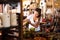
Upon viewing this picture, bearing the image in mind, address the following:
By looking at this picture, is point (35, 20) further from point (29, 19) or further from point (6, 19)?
point (6, 19)

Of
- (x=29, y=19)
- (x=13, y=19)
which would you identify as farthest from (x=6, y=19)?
(x=29, y=19)

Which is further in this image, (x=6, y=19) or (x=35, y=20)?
(x=35, y=20)

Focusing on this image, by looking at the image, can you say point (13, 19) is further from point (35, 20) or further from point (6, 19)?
point (35, 20)

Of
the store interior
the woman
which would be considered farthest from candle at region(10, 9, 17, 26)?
the woman

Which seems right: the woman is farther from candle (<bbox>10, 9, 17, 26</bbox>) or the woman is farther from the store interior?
candle (<bbox>10, 9, 17, 26</bbox>)

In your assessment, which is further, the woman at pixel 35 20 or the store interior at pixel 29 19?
the woman at pixel 35 20

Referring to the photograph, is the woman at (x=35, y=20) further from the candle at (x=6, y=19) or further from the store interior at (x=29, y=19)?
the candle at (x=6, y=19)

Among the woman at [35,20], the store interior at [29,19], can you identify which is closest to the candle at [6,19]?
the store interior at [29,19]

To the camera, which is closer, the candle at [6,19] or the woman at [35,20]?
the candle at [6,19]

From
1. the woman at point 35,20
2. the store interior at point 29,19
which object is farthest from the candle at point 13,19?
the woman at point 35,20

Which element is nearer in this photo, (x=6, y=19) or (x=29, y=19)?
(x=6, y=19)

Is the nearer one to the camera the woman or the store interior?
the store interior

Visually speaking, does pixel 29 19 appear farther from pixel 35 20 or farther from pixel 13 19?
pixel 13 19

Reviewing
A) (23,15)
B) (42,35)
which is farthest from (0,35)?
(42,35)
